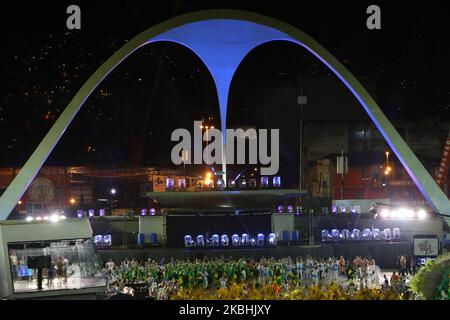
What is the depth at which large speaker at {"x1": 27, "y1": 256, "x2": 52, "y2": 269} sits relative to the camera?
1312cm

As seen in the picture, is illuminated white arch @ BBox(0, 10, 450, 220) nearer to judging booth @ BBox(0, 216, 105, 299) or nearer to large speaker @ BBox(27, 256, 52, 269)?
judging booth @ BBox(0, 216, 105, 299)

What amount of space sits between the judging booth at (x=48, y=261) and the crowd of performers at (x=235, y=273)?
7.45ft

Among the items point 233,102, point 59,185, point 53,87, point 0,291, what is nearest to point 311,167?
point 233,102

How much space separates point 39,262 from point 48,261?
19 cm

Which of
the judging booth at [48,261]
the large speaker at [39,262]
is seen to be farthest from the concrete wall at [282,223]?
the large speaker at [39,262]

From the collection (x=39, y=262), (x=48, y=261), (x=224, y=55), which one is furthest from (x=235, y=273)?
(x=224, y=55)

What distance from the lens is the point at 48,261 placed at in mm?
13305

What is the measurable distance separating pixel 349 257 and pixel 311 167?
828 inches

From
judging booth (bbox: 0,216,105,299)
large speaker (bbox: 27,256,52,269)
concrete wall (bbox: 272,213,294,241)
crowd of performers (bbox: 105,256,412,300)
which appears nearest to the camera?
judging booth (bbox: 0,216,105,299)

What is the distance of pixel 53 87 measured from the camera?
149 feet

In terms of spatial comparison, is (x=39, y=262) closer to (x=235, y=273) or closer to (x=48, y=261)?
(x=48, y=261)

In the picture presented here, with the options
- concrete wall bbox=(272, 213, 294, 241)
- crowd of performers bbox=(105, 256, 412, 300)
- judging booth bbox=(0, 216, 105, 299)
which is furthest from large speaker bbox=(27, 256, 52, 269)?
concrete wall bbox=(272, 213, 294, 241)

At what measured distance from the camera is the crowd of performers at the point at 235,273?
16984 mm

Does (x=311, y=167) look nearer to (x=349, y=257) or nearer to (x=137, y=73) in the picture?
(x=137, y=73)
